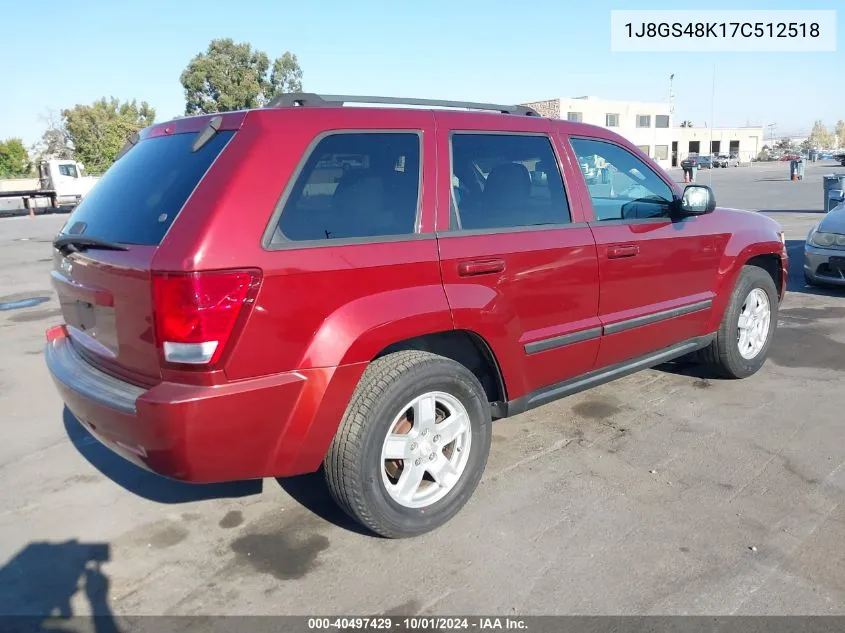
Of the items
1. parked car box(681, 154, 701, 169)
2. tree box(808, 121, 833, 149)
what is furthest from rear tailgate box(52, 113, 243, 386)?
tree box(808, 121, 833, 149)

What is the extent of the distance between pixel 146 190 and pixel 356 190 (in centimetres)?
89

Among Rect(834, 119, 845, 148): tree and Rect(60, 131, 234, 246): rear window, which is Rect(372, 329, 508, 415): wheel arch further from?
Rect(834, 119, 845, 148): tree

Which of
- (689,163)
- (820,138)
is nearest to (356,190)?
(689,163)

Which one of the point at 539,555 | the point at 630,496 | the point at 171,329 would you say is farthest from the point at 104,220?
the point at 630,496

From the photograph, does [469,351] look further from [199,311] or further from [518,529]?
[199,311]

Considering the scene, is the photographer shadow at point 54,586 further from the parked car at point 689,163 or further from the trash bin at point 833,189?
the parked car at point 689,163

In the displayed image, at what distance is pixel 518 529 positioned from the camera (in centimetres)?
305

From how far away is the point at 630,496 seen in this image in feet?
10.9

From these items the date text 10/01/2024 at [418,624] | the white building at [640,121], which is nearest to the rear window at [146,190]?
the date text 10/01/2024 at [418,624]

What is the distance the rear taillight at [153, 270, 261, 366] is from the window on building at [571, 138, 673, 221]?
2219 mm

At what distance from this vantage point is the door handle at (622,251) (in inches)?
146

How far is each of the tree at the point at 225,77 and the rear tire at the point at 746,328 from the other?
4792 cm

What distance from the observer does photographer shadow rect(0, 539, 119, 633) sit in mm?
2508

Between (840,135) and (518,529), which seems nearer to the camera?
(518,529)
